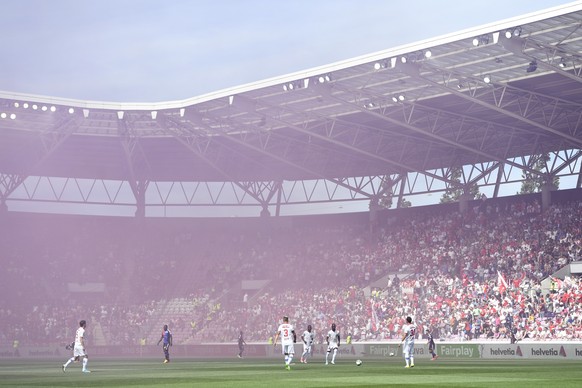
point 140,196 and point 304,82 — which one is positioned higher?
point 304,82

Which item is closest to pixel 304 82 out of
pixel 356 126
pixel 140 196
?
pixel 356 126

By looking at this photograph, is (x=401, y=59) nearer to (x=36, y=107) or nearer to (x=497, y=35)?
(x=497, y=35)

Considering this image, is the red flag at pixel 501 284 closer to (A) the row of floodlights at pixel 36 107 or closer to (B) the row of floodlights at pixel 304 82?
(B) the row of floodlights at pixel 304 82

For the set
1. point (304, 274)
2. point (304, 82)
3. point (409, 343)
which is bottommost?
point (409, 343)

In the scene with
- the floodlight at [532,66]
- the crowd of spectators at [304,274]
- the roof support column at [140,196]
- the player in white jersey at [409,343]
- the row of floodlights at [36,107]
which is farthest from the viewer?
the roof support column at [140,196]

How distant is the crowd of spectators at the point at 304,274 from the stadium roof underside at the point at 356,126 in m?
3.76

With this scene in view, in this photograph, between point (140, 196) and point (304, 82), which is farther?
point (140, 196)

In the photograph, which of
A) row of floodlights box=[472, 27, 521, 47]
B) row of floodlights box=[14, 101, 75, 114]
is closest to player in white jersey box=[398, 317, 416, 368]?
row of floodlights box=[472, 27, 521, 47]

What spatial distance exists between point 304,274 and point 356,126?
16.1 meters

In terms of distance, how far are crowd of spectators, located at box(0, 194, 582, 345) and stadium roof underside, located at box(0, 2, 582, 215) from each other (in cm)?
376

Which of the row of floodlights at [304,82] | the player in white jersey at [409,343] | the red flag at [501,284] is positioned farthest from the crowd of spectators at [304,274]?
the player in white jersey at [409,343]

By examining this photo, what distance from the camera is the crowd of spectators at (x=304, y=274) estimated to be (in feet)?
189

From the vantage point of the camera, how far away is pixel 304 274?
75062mm

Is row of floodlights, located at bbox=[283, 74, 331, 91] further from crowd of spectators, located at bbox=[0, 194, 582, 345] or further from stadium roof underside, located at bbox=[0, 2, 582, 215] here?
crowd of spectators, located at bbox=[0, 194, 582, 345]
